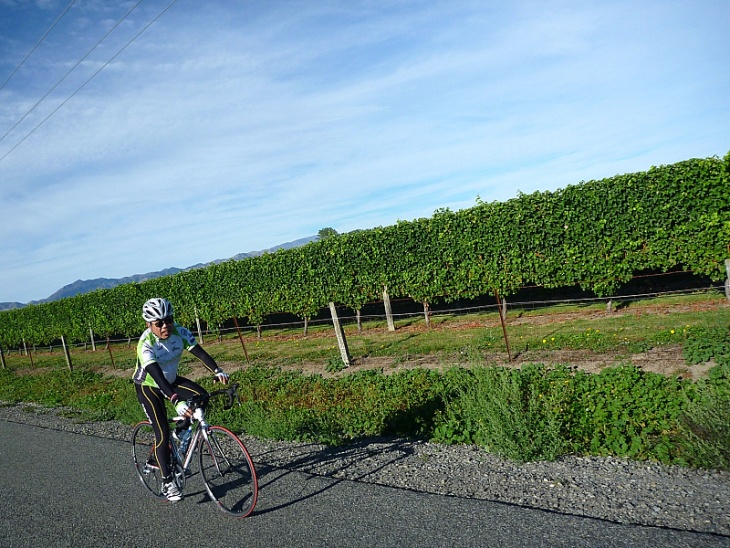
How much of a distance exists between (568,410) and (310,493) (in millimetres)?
3333

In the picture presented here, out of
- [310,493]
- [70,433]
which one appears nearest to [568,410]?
[310,493]

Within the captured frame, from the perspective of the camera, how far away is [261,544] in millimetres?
4848

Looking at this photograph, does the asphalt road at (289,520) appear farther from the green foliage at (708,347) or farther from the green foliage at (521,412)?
the green foliage at (708,347)

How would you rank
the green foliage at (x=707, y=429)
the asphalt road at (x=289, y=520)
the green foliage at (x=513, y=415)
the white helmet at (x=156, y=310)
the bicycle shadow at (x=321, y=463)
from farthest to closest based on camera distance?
the green foliage at (x=513, y=415)
the bicycle shadow at (x=321, y=463)
the white helmet at (x=156, y=310)
the green foliage at (x=707, y=429)
the asphalt road at (x=289, y=520)

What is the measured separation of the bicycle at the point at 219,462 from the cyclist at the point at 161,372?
111mm

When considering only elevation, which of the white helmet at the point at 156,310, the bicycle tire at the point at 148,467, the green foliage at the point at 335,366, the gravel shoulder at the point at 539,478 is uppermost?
the white helmet at the point at 156,310

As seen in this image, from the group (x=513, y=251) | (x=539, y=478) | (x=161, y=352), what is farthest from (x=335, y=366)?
(x=539, y=478)

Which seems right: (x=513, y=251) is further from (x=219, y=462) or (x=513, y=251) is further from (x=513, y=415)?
(x=219, y=462)

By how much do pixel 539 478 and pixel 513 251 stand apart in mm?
12272

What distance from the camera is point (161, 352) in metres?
6.07

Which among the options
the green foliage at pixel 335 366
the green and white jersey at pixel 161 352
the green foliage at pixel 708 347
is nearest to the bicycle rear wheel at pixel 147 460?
the green and white jersey at pixel 161 352

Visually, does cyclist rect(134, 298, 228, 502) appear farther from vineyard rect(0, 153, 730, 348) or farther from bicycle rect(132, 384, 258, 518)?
vineyard rect(0, 153, 730, 348)

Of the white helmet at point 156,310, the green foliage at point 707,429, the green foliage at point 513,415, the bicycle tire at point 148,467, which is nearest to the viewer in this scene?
the green foliage at point 707,429

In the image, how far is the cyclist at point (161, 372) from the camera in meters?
5.88
